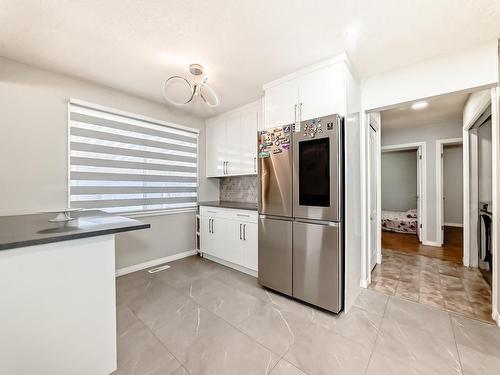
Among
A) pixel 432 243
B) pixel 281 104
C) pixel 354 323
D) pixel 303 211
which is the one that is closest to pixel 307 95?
pixel 281 104

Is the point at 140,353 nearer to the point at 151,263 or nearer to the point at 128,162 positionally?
the point at 151,263

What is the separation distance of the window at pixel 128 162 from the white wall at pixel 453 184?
689cm

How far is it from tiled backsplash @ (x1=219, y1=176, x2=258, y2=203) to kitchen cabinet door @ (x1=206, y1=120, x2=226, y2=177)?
1.20 feet

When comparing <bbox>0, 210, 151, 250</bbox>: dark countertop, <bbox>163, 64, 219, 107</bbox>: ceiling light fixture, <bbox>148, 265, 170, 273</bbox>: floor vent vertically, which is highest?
<bbox>163, 64, 219, 107</bbox>: ceiling light fixture

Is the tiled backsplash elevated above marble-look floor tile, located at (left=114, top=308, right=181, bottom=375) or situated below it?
above

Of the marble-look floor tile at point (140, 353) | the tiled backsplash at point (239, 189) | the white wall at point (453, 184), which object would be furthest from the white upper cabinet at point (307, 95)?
the white wall at point (453, 184)

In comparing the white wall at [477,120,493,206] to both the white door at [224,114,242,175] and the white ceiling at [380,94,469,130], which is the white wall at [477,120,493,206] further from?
the white door at [224,114,242,175]

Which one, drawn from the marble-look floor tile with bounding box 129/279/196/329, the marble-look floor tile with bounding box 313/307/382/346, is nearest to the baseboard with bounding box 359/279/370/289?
the marble-look floor tile with bounding box 313/307/382/346

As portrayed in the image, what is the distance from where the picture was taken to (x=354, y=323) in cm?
182

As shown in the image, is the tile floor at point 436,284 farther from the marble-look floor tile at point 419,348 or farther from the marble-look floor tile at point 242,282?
the marble-look floor tile at point 242,282

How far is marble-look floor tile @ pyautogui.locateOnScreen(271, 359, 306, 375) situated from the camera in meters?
1.33

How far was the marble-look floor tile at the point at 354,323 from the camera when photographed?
65.5 inches

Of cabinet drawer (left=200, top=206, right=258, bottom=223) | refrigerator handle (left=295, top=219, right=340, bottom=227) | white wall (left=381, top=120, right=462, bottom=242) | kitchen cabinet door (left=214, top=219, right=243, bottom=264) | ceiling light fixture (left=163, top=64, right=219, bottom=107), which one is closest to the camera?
refrigerator handle (left=295, top=219, right=340, bottom=227)

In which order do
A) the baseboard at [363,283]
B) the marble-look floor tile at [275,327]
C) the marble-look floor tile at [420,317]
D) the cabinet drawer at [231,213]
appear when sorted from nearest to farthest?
the marble-look floor tile at [275,327] < the marble-look floor tile at [420,317] < the baseboard at [363,283] < the cabinet drawer at [231,213]
